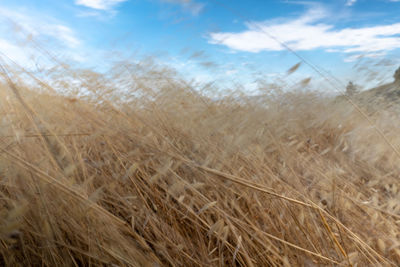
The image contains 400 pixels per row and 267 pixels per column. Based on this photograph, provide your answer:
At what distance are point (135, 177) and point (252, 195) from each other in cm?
44

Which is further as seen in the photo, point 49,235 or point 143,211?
point 143,211

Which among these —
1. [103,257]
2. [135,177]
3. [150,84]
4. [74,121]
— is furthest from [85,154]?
[150,84]

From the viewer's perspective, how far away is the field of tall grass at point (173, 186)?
0.81 meters

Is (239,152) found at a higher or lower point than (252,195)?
higher

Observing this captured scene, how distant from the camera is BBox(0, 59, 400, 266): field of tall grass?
81cm

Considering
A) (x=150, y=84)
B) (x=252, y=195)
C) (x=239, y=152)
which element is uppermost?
(x=150, y=84)

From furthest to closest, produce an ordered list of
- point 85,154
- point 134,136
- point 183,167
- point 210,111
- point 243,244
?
point 210,111 < point 85,154 < point 183,167 < point 134,136 < point 243,244

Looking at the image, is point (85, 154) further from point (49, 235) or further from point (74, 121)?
point (49, 235)

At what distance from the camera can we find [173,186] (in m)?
0.95

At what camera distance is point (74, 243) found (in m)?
0.87

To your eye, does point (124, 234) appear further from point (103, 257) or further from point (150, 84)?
point (150, 84)

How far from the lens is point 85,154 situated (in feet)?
4.12

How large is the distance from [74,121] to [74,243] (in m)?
0.66

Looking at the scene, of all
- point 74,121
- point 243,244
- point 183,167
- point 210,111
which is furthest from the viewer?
point 210,111
